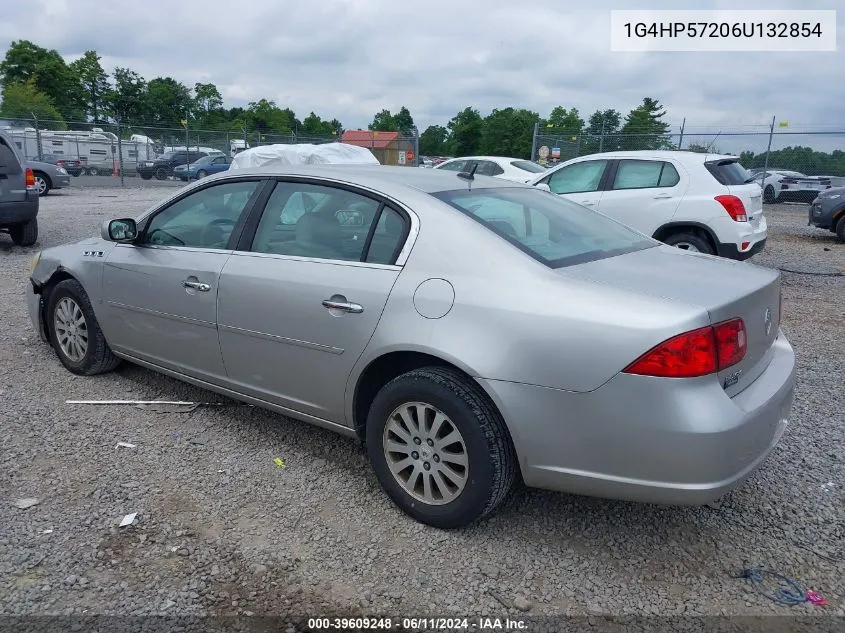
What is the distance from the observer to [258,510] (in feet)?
10.1

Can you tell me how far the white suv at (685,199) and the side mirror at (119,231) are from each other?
5800mm

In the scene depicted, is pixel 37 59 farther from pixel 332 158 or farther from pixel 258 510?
pixel 258 510

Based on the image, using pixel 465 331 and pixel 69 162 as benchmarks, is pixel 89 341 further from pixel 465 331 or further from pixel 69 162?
pixel 69 162

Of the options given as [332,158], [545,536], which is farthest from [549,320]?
[332,158]

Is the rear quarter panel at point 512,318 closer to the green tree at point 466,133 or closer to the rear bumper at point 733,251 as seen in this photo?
the rear bumper at point 733,251

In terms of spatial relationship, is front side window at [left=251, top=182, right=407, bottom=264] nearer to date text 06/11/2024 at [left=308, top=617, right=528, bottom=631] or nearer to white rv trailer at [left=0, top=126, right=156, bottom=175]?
date text 06/11/2024 at [left=308, top=617, right=528, bottom=631]

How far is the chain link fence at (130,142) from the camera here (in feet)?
83.1

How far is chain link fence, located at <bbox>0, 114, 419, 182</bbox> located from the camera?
25.3 meters

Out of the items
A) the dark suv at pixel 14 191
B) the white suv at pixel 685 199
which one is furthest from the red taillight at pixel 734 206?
the dark suv at pixel 14 191

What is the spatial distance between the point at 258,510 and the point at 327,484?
38cm

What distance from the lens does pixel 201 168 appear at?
28.5m

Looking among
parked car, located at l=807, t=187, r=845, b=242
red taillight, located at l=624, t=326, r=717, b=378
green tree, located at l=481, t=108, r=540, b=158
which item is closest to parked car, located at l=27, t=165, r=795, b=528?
red taillight, located at l=624, t=326, r=717, b=378

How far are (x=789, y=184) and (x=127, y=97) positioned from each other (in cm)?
7245

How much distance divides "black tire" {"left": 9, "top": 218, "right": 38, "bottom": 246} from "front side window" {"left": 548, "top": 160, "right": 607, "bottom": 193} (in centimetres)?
754
